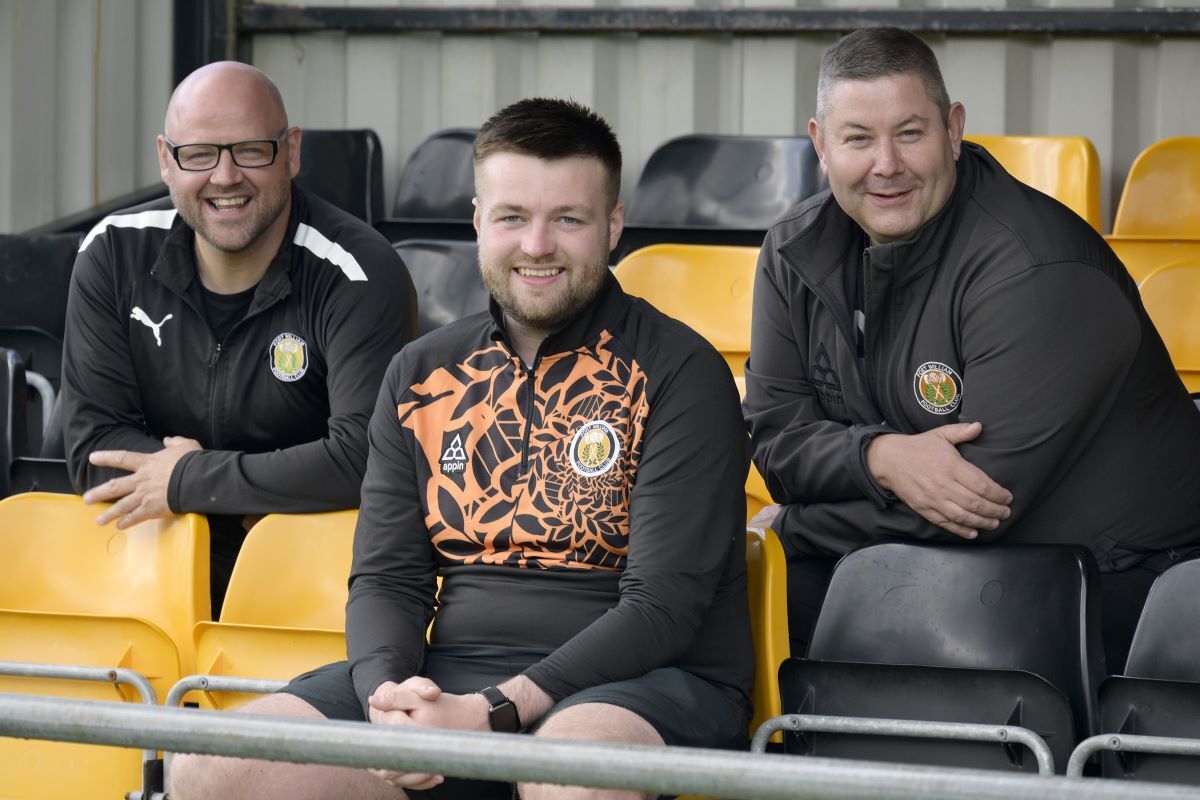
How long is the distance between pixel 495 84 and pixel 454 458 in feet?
11.9

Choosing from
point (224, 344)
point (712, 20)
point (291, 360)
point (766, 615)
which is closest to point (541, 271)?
point (766, 615)

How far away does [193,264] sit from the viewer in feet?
11.1

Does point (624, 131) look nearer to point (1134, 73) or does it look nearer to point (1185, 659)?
point (1134, 73)

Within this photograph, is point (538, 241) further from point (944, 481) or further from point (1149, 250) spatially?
point (1149, 250)

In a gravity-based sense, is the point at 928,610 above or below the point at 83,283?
below

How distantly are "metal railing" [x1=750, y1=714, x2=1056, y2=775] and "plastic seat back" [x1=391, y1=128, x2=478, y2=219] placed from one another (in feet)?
11.5

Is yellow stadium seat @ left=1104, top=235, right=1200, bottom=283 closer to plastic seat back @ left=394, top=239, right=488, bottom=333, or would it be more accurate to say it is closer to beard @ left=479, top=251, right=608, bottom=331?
plastic seat back @ left=394, top=239, right=488, bottom=333

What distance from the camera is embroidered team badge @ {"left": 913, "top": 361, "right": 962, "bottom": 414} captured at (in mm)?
2697

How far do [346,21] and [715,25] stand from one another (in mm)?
1360

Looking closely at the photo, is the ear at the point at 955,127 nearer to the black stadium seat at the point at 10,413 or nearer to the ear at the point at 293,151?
the ear at the point at 293,151

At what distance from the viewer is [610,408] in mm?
2350

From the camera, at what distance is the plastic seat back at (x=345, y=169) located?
5496mm

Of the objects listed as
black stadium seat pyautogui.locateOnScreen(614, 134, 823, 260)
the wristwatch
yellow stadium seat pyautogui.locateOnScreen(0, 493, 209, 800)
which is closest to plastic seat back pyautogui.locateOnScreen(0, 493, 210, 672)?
yellow stadium seat pyautogui.locateOnScreen(0, 493, 209, 800)

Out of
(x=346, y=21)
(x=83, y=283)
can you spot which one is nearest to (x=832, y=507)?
(x=83, y=283)
